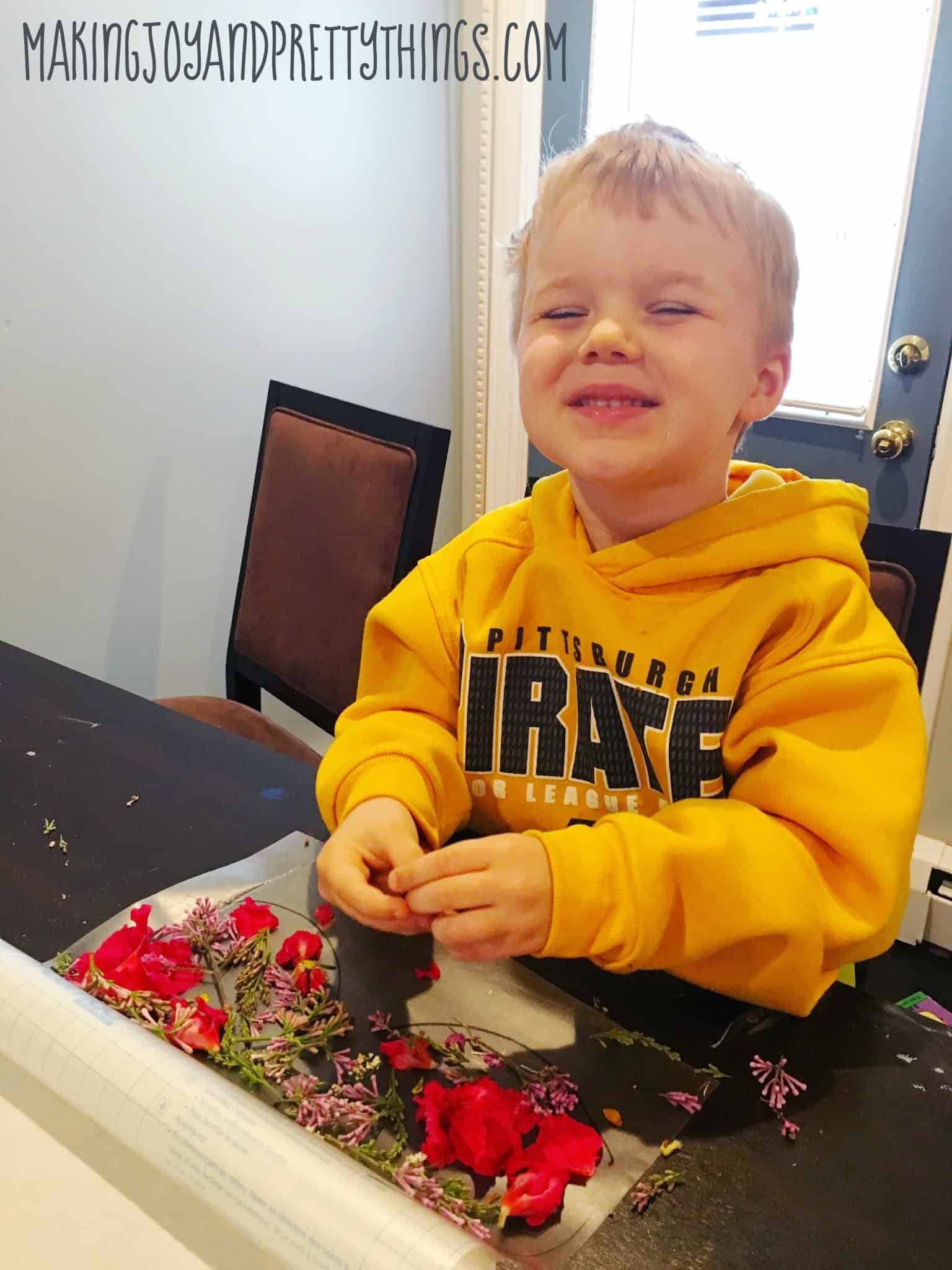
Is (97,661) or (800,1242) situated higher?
(800,1242)

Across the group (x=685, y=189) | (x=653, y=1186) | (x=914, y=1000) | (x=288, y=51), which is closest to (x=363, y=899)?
(x=653, y=1186)

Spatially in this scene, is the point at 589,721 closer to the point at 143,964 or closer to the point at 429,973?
the point at 429,973

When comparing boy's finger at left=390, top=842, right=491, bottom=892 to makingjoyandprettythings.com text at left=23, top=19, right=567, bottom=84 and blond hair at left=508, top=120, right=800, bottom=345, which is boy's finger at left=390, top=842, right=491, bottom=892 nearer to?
blond hair at left=508, top=120, right=800, bottom=345

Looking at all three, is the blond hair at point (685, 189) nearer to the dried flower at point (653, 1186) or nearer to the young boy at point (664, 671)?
the young boy at point (664, 671)

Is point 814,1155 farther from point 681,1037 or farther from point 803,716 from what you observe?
point 803,716

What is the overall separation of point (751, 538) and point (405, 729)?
312 mm

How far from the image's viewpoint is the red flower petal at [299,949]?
68 centimetres

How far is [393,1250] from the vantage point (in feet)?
1.40

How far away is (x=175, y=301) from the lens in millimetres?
1771

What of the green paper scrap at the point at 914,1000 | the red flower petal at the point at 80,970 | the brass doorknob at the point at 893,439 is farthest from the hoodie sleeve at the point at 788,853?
the brass doorknob at the point at 893,439

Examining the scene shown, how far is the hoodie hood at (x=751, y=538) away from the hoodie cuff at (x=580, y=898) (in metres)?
0.22

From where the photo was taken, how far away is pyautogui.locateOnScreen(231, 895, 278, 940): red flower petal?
0.71m

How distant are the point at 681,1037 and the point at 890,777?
215mm

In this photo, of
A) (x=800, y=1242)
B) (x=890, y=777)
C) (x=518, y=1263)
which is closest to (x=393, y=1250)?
(x=518, y=1263)
